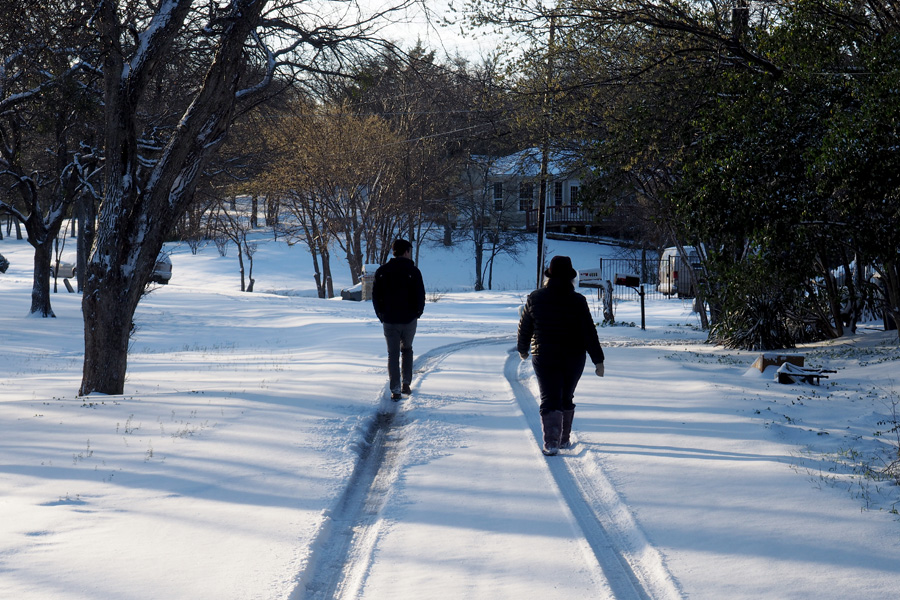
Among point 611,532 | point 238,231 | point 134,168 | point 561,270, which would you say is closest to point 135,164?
point 134,168

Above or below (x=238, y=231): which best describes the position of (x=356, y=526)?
below

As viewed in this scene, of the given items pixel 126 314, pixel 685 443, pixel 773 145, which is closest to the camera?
pixel 685 443

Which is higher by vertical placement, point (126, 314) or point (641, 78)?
point (641, 78)

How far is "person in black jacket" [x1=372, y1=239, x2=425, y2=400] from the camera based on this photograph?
10398 millimetres

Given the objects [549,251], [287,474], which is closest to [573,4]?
[287,474]

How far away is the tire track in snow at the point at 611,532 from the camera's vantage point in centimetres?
445

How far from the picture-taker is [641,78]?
1242cm

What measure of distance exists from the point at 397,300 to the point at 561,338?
3.22 meters

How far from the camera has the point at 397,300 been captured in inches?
410

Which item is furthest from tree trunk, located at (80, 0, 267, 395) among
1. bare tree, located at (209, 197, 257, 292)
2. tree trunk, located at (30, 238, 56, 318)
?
bare tree, located at (209, 197, 257, 292)

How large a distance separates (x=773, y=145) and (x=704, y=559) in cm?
661

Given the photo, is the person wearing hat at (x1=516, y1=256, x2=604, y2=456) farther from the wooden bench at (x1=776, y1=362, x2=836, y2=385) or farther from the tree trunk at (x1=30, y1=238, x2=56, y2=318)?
the tree trunk at (x1=30, y1=238, x2=56, y2=318)

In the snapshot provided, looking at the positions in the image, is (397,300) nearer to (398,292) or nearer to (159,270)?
(398,292)

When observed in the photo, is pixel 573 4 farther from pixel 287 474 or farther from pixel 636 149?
pixel 287 474
